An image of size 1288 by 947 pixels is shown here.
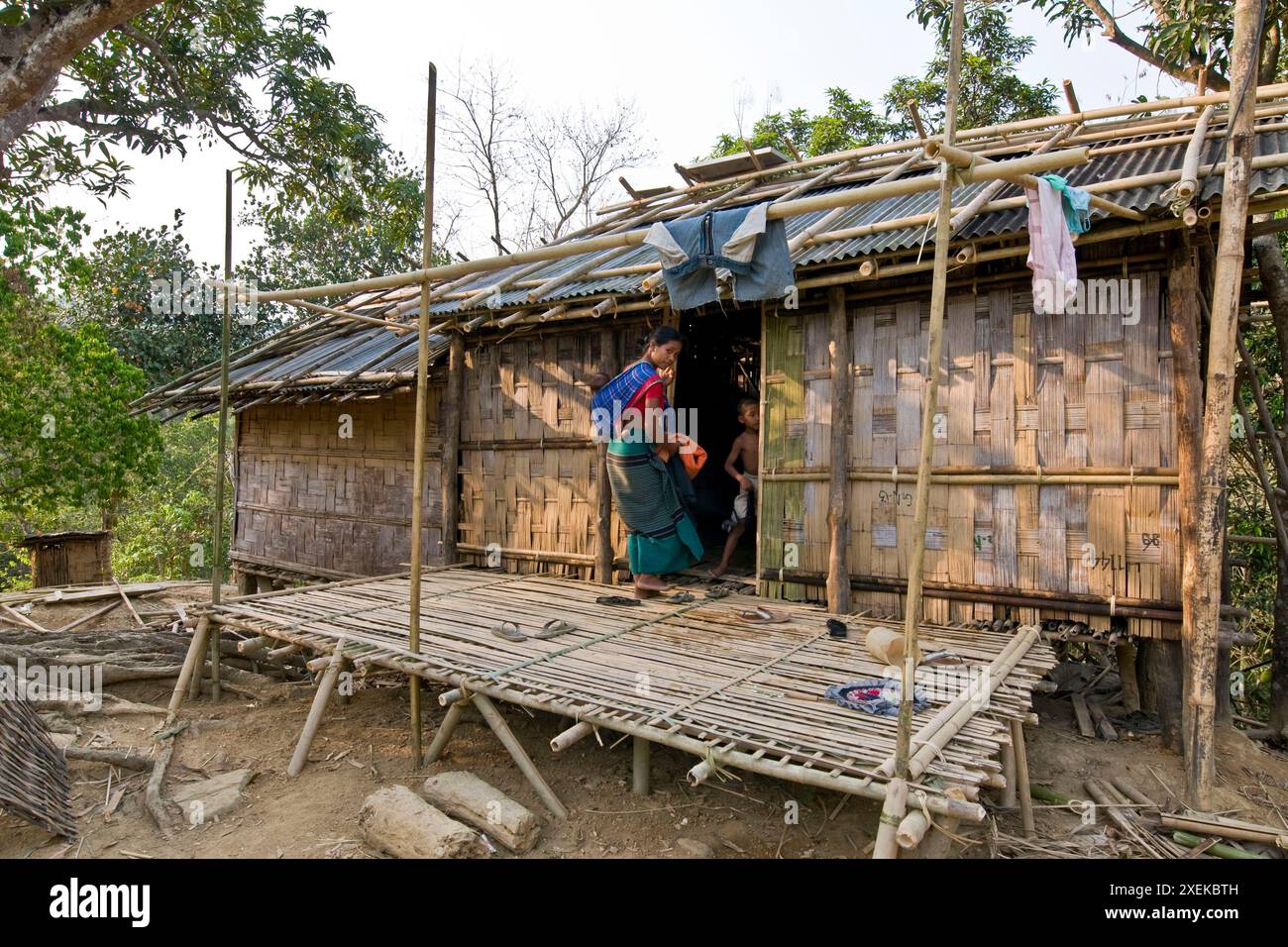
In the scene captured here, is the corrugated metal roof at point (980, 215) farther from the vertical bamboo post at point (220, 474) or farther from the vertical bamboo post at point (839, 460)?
the vertical bamboo post at point (220, 474)

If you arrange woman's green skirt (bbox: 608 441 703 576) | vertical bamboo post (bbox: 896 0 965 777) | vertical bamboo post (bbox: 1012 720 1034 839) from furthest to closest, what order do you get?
1. woman's green skirt (bbox: 608 441 703 576)
2. vertical bamboo post (bbox: 1012 720 1034 839)
3. vertical bamboo post (bbox: 896 0 965 777)

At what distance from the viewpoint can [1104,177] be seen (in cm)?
546

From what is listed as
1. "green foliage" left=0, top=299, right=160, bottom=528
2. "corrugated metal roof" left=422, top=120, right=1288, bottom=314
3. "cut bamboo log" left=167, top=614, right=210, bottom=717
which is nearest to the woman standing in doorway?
"corrugated metal roof" left=422, top=120, right=1288, bottom=314

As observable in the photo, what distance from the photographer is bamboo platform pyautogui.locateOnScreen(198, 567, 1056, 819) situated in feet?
11.6

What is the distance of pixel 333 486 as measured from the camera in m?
10.0

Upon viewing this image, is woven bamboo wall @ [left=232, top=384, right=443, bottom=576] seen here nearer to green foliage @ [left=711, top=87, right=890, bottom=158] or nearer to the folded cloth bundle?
the folded cloth bundle

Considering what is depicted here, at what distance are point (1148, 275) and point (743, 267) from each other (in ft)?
9.14

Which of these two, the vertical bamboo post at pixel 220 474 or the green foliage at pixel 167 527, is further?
the green foliage at pixel 167 527

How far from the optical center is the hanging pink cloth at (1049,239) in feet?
12.4

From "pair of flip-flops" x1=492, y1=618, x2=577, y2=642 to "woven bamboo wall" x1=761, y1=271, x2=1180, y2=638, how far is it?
1.86m

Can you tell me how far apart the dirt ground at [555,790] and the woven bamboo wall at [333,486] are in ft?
11.0

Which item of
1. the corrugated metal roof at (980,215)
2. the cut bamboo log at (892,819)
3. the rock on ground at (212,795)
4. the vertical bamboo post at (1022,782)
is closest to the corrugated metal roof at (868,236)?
the corrugated metal roof at (980,215)
